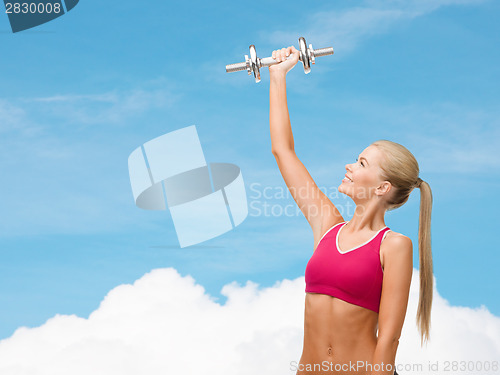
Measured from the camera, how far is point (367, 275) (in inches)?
148

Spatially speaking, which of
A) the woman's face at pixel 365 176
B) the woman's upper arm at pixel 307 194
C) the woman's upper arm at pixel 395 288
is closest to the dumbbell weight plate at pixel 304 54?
the woman's upper arm at pixel 307 194

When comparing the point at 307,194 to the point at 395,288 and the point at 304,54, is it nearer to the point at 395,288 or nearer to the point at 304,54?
the point at 395,288

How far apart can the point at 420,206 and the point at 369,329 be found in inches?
38.1

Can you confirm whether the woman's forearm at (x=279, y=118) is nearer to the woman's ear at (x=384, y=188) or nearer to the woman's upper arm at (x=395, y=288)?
the woman's ear at (x=384, y=188)

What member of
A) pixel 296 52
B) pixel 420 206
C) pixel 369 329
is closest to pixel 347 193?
pixel 420 206

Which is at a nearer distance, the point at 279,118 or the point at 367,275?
the point at 367,275

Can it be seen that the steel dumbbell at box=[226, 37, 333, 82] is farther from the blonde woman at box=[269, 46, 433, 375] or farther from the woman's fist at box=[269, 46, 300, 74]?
the blonde woman at box=[269, 46, 433, 375]

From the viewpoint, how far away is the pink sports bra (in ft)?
12.4

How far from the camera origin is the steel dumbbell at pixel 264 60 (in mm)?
4547

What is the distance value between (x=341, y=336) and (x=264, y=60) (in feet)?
7.57

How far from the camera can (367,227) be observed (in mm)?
4039

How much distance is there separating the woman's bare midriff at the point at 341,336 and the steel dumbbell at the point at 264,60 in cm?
192

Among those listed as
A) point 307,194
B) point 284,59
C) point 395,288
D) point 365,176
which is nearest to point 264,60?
point 284,59

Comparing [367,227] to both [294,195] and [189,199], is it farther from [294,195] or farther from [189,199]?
[189,199]
